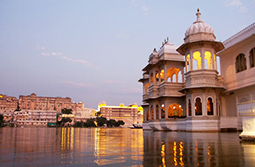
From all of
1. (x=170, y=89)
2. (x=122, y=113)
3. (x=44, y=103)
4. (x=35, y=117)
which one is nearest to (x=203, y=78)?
(x=170, y=89)

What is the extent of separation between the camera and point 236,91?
23391 mm

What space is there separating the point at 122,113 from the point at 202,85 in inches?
5408

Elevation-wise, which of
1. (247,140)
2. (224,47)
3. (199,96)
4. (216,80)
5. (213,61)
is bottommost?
(247,140)

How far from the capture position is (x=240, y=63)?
23547 millimetres

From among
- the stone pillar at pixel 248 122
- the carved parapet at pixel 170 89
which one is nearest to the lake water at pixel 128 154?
the stone pillar at pixel 248 122

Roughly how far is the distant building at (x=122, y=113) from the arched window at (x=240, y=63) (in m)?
128

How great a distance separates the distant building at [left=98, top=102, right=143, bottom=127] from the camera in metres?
153

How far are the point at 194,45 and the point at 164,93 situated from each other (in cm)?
690

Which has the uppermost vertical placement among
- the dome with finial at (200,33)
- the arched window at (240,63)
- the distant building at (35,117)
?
the dome with finial at (200,33)

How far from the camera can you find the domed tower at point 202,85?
22.4 metres

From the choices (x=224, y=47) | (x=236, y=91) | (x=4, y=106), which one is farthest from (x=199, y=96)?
(x=4, y=106)

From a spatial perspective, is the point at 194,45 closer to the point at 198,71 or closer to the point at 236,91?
the point at 198,71

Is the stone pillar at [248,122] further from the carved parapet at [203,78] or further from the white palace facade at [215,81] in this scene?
→ the carved parapet at [203,78]

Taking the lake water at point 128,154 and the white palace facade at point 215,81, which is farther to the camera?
the white palace facade at point 215,81
